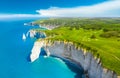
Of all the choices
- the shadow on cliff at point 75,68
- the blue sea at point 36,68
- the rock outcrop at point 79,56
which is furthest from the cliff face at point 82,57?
the blue sea at point 36,68

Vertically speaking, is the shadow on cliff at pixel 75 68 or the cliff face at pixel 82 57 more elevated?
the cliff face at pixel 82 57

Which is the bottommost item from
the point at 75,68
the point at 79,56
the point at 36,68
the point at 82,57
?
the point at 36,68

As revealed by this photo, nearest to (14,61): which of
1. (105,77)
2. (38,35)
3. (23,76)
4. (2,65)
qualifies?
(2,65)

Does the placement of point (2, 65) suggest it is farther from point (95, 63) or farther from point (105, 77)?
point (105, 77)

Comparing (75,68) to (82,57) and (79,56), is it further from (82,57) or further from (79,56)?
(79,56)

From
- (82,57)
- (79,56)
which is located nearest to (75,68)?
(82,57)

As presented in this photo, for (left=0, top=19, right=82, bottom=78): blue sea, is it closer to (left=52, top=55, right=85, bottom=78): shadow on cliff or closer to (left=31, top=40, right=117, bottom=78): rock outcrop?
(left=52, top=55, right=85, bottom=78): shadow on cliff

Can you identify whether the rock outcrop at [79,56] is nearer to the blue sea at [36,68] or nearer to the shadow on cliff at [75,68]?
the shadow on cliff at [75,68]

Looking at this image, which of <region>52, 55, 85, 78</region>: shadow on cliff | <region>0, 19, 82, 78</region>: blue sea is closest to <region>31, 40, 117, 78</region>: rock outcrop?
<region>52, 55, 85, 78</region>: shadow on cliff

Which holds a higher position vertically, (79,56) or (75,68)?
(79,56)
